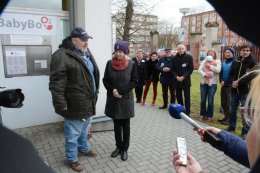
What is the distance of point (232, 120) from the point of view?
5516 mm

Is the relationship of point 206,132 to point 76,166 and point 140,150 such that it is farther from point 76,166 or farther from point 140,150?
point 140,150

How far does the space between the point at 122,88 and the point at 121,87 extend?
0.9 inches

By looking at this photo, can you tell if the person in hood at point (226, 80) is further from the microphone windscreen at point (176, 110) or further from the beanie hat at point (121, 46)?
the microphone windscreen at point (176, 110)

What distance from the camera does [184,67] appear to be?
6754 millimetres

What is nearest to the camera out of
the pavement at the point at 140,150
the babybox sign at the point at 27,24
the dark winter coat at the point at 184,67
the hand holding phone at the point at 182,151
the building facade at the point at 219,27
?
the building facade at the point at 219,27

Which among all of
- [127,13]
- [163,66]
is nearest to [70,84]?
[163,66]

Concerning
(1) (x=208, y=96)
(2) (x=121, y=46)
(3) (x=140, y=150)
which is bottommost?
(3) (x=140, y=150)

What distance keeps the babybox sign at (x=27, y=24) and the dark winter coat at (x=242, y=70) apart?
3892 millimetres

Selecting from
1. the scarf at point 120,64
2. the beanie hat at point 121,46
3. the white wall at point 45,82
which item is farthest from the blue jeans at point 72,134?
the white wall at point 45,82

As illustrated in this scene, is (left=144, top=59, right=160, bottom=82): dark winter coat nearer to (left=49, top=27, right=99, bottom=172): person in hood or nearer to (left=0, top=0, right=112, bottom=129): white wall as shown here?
(left=0, top=0, right=112, bottom=129): white wall

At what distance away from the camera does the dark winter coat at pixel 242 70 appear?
5.20 meters

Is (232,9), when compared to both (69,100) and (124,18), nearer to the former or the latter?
(69,100)

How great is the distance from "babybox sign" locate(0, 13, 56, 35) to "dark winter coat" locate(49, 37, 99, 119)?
1.77m

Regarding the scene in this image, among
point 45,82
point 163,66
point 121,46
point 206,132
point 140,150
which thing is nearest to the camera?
point 206,132
